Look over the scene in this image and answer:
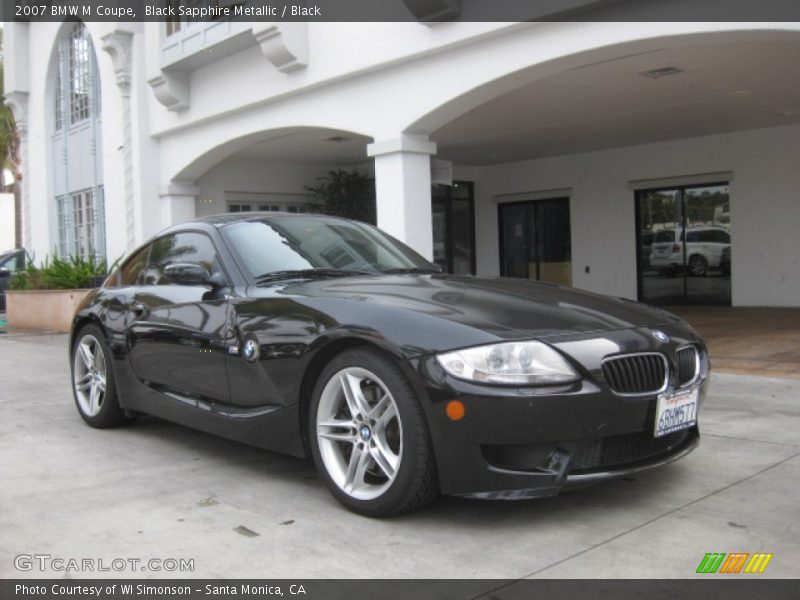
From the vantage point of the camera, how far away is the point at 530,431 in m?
3.30

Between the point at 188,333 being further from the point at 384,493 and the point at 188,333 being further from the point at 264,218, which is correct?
the point at 384,493

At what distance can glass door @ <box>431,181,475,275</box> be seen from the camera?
18.7 meters

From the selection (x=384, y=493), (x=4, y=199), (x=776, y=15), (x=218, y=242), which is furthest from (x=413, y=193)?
(x=4, y=199)

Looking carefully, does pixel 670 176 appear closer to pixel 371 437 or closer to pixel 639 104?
pixel 639 104

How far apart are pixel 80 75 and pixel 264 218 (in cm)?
1463

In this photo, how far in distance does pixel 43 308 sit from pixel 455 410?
555 inches

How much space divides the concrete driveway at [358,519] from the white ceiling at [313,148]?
30.6ft

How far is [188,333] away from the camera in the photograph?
472 cm

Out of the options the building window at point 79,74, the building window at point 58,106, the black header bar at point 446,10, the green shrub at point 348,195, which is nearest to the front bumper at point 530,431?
the black header bar at point 446,10

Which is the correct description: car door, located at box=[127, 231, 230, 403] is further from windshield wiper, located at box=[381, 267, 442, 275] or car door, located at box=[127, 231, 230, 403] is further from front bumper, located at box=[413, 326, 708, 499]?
front bumper, located at box=[413, 326, 708, 499]

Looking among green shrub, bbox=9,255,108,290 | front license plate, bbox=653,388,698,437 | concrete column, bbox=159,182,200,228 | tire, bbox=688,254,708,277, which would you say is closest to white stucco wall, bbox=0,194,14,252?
green shrub, bbox=9,255,108,290

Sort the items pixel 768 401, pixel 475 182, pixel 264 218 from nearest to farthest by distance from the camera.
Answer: pixel 264 218, pixel 768 401, pixel 475 182

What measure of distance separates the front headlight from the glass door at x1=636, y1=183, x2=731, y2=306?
12.8 meters

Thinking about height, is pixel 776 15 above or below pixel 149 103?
below
